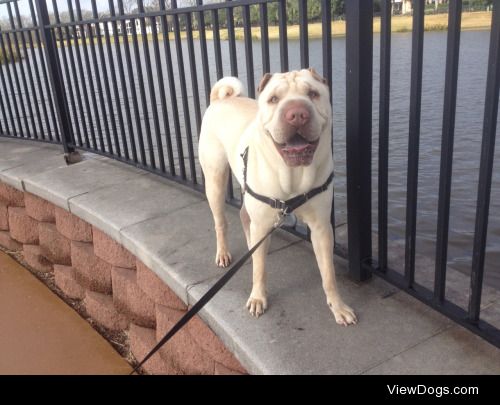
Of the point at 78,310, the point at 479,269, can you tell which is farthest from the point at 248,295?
the point at 78,310

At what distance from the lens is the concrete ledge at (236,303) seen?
2.15m

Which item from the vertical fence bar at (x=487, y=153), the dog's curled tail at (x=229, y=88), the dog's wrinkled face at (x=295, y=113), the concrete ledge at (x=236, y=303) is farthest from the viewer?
the dog's curled tail at (x=229, y=88)

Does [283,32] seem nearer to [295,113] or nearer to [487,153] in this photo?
[295,113]

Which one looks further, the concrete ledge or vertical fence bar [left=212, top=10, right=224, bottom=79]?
vertical fence bar [left=212, top=10, right=224, bottom=79]

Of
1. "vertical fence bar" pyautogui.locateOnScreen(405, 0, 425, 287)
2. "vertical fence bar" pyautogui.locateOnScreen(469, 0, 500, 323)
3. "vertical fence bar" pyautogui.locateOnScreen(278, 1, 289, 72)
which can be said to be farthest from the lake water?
"vertical fence bar" pyautogui.locateOnScreen(278, 1, 289, 72)

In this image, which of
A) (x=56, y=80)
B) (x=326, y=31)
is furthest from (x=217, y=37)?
(x=56, y=80)

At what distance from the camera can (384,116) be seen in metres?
2.36

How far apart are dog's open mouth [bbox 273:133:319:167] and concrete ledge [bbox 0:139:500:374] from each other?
85cm

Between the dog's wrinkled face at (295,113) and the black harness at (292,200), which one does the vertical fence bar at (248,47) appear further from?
the black harness at (292,200)

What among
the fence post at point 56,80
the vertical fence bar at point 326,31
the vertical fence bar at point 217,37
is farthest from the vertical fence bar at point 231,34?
the fence post at point 56,80

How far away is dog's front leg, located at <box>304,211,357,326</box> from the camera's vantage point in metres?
2.40

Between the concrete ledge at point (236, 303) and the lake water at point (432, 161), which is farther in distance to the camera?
the lake water at point (432, 161)

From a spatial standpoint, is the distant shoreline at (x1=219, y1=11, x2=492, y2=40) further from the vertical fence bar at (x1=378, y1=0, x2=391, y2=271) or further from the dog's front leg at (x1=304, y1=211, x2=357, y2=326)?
the dog's front leg at (x1=304, y1=211, x2=357, y2=326)

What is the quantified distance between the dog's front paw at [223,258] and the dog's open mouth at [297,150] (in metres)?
1.08
